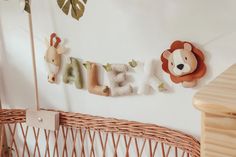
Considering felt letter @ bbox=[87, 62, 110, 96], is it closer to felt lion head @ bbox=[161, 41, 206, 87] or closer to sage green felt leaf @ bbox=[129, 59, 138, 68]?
sage green felt leaf @ bbox=[129, 59, 138, 68]

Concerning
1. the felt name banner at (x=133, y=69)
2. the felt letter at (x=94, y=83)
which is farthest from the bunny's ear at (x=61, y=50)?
the felt letter at (x=94, y=83)

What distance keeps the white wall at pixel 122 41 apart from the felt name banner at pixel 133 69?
0.9 inches

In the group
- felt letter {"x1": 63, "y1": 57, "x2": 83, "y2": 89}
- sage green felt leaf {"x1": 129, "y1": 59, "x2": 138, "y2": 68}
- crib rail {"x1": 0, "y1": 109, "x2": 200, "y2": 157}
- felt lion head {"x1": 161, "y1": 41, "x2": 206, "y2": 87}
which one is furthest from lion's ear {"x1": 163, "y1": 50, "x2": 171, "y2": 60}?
felt letter {"x1": 63, "y1": 57, "x2": 83, "y2": 89}

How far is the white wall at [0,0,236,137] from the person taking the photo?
3.18 feet

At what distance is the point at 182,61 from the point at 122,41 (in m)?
0.21

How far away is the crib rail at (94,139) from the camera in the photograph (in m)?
1.10

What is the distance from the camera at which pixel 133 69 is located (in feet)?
3.67

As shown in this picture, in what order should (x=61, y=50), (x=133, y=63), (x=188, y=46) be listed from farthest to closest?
(x=61, y=50), (x=133, y=63), (x=188, y=46)

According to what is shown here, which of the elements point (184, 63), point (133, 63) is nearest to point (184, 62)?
point (184, 63)

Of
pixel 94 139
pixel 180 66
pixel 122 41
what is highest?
pixel 122 41

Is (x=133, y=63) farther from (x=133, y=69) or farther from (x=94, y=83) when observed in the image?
(x=94, y=83)

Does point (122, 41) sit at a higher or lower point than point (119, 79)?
higher

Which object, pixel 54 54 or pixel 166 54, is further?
pixel 54 54

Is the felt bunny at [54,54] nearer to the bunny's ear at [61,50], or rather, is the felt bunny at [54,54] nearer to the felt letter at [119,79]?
the bunny's ear at [61,50]
